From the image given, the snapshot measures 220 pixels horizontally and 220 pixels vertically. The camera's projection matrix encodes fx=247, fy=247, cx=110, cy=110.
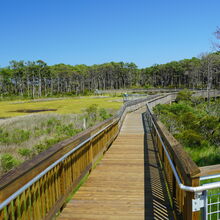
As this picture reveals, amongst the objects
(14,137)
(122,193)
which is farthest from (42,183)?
(14,137)

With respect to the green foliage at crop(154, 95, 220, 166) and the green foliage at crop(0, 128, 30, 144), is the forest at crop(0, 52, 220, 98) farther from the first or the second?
the green foliage at crop(154, 95, 220, 166)

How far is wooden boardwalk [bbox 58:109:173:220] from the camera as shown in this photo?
4.04 meters

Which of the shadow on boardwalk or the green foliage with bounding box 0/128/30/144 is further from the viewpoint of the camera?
the green foliage with bounding box 0/128/30/144

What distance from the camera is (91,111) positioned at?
95.5ft

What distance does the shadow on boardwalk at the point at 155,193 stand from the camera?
402 centimetres

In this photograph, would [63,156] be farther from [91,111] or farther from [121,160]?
[91,111]

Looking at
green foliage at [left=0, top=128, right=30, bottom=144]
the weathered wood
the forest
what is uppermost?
the forest

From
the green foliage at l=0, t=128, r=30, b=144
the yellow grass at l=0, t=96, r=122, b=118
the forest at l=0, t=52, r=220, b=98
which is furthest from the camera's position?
the forest at l=0, t=52, r=220, b=98

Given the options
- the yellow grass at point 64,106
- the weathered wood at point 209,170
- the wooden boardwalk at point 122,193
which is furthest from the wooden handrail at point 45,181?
the yellow grass at point 64,106

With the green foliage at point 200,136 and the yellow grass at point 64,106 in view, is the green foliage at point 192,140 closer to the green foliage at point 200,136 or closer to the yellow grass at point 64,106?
the green foliage at point 200,136

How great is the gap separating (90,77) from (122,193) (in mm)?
120546

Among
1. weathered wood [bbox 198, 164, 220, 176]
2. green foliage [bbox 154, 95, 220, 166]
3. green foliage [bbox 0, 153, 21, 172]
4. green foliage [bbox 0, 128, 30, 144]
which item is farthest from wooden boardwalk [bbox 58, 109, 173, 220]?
green foliage [bbox 0, 128, 30, 144]

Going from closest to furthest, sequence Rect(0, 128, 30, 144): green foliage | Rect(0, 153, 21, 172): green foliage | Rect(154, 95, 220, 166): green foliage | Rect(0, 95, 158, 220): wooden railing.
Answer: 1. Rect(0, 95, 158, 220): wooden railing
2. Rect(154, 95, 220, 166): green foliage
3. Rect(0, 153, 21, 172): green foliage
4. Rect(0, 128, 30, 144): green foliage

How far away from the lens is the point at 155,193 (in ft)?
16.1
